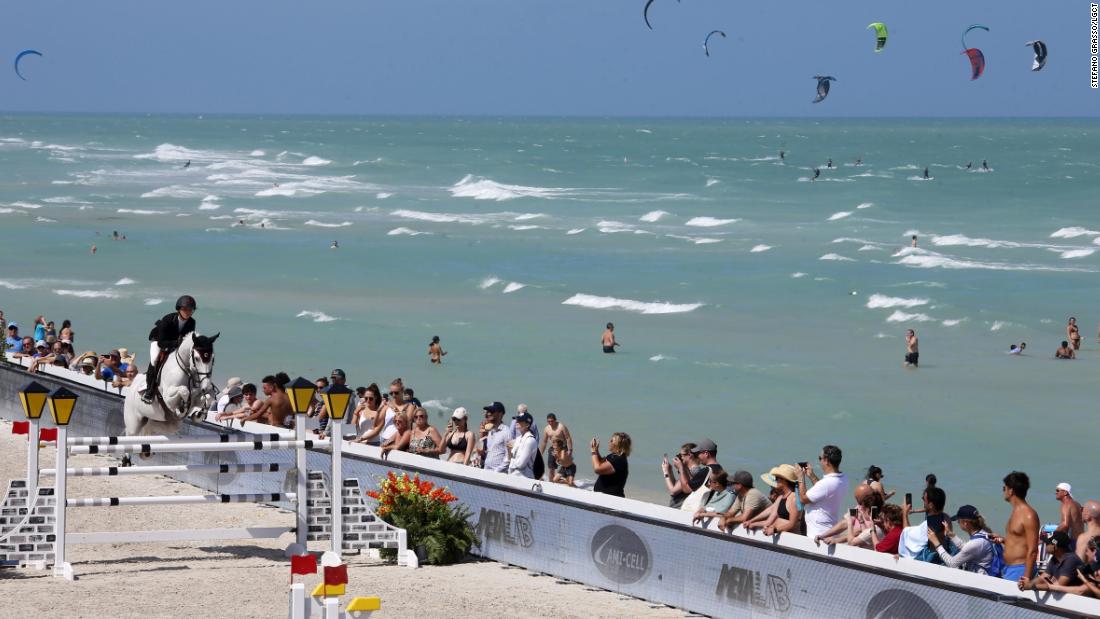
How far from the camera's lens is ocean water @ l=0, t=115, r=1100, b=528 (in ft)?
88.1

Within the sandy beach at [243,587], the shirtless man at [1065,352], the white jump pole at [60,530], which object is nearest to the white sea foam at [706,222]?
the shirtless man at [1065,352]

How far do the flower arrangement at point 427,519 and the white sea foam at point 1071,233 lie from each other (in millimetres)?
58059

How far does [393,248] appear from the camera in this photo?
6209 centimetres

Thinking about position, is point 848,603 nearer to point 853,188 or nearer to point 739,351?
point 739,351

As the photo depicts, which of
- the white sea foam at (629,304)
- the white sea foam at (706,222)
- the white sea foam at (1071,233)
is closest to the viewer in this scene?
the white sea foam at (629,304)

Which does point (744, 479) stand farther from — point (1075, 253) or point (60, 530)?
point (1075, 253)

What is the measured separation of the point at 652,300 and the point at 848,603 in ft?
A: 119

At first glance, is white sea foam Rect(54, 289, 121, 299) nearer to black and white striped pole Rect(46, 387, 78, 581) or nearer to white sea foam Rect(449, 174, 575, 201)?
black and white striped pole Rect(46, 387, 78, 581)

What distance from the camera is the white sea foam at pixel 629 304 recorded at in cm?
4419

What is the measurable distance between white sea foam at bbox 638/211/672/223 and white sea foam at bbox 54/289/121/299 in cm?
3611

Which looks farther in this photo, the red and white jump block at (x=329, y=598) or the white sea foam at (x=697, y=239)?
the white sea foam at (x=697, y=239)

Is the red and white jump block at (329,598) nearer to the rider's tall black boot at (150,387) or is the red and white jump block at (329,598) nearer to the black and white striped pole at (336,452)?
the black and white striped pole at (336,452)

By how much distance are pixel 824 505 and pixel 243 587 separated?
440 centimetres

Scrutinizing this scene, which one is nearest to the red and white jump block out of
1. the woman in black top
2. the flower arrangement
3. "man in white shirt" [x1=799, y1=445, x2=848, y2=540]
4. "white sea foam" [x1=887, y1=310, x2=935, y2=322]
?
"man in white shirt" [x1=799, y1=445, x2=848, y2=540]
